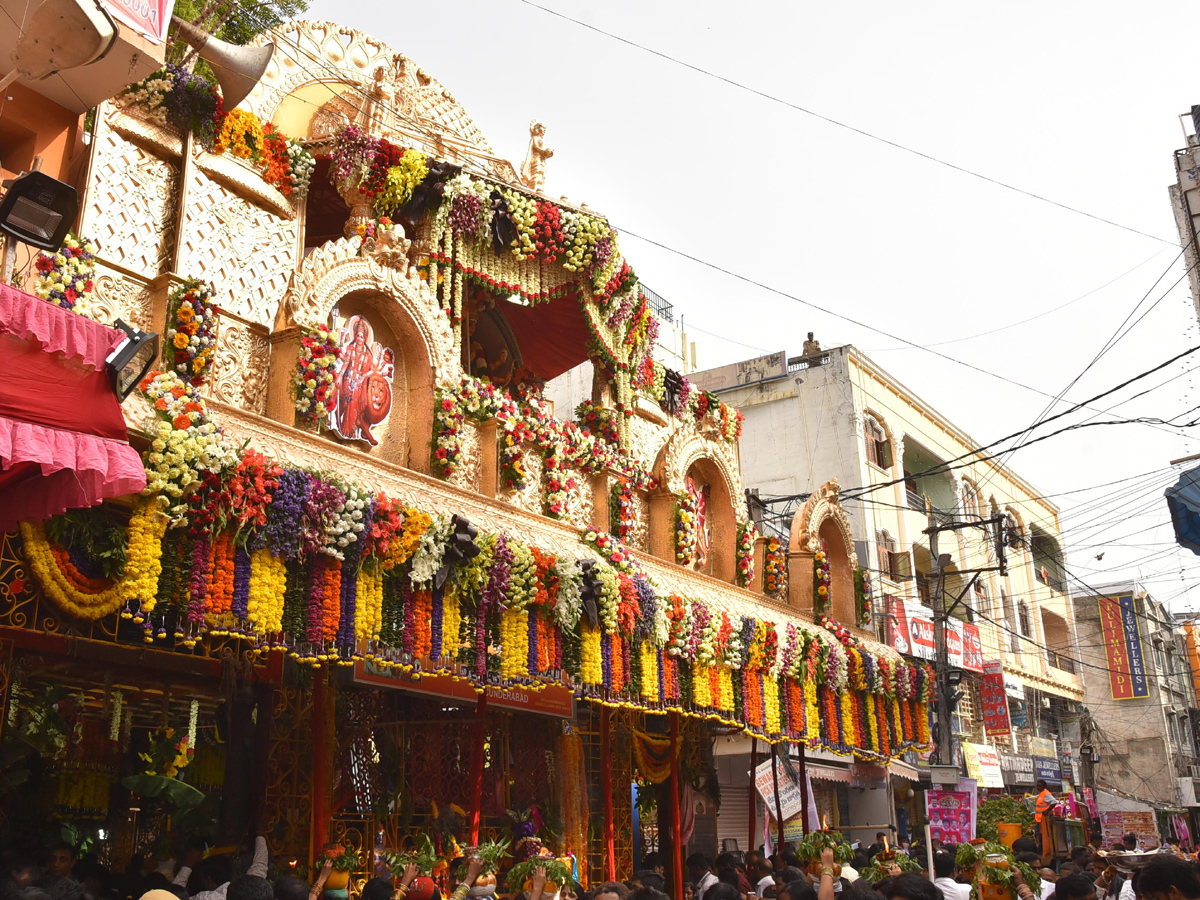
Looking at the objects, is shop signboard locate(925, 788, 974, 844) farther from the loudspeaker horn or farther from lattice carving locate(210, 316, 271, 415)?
the loudspeaker horn

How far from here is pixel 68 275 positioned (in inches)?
289

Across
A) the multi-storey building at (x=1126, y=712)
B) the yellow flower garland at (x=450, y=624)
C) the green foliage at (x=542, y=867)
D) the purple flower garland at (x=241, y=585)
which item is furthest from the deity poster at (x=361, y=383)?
the multi-storey building at (x=1126, y=712)

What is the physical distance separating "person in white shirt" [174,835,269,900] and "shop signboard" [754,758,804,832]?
8.56 metres

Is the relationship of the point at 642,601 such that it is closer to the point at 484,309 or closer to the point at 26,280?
the point at 484,309

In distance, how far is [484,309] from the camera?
1366 cm

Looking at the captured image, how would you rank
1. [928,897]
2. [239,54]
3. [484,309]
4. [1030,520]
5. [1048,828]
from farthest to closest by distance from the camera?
[1030,520] < [1048,828] < [484,309] < [239,54] < [928,897]

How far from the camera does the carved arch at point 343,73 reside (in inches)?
430

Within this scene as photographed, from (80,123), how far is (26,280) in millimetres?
1724

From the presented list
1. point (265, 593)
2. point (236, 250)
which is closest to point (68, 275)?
point (236, 250)

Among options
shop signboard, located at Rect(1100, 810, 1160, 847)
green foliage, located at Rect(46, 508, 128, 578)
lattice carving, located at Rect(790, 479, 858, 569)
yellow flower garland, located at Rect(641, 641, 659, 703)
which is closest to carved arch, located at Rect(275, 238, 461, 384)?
green foliage, located at Rect(46, 508, 128, 578)

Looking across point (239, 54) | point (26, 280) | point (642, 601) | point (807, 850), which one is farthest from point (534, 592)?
point (239, 54)

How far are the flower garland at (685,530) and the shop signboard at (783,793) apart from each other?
3.80 metres

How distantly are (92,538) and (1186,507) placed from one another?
36.3ft

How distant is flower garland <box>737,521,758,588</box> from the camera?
1550 cm
